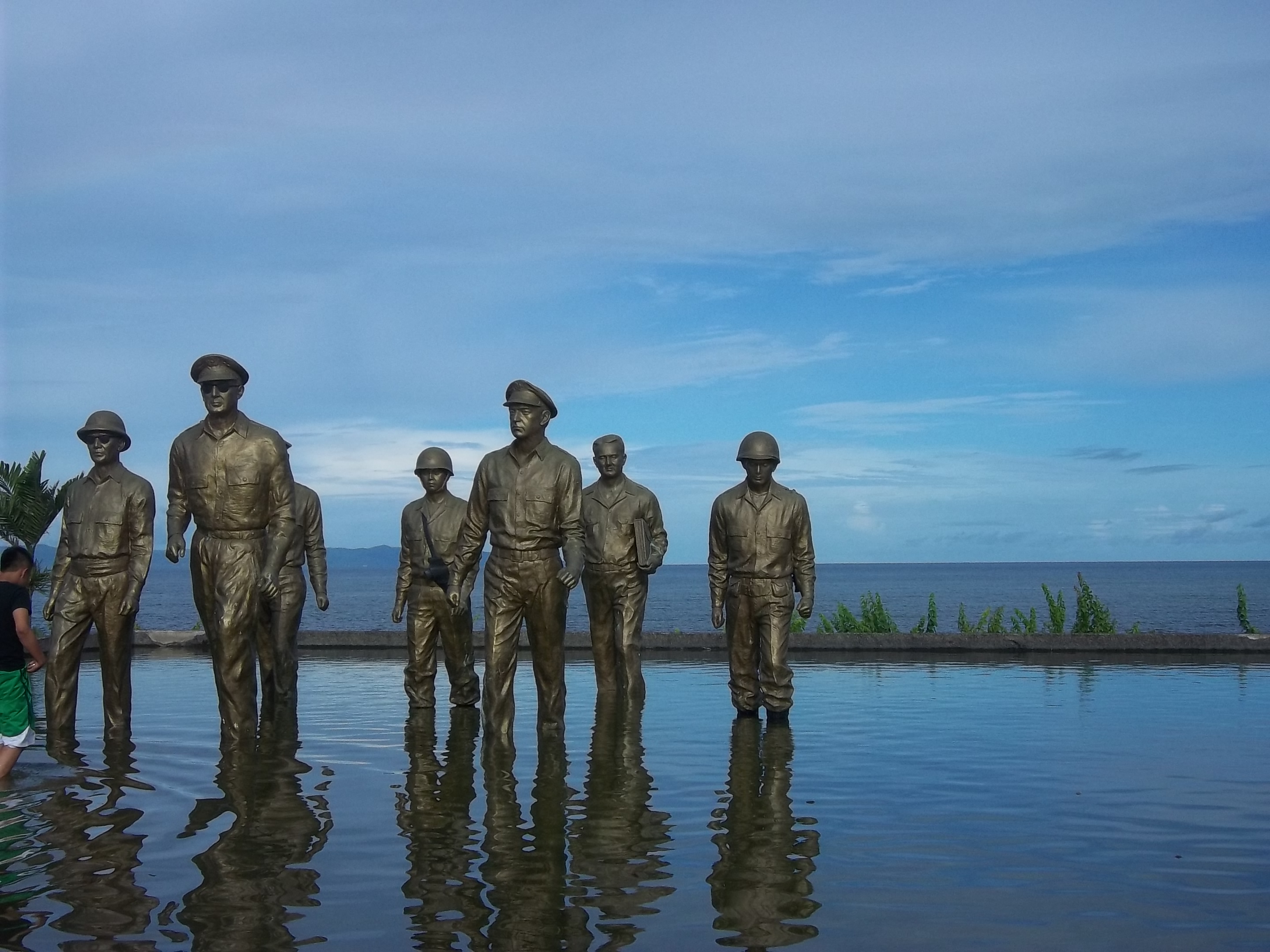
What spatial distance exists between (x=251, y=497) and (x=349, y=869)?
14.5 feet

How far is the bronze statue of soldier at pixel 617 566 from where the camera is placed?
13906 millimetres

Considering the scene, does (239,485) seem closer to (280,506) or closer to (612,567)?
(280,506)

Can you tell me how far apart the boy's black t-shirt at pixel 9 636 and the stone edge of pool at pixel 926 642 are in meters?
11.6

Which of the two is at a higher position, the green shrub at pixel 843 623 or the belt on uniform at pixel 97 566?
the belt on uniform at pixel 97 566

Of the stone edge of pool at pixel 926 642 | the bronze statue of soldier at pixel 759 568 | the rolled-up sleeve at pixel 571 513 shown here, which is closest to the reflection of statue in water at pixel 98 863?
the rolled-up sleeve at pixel 571 513

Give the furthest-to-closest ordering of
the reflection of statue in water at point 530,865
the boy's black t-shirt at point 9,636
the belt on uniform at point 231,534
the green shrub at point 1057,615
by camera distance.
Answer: the green shrub at point 1057,615
the belt on uniform at point 231,534
the boy's black t-shirt at point 9,636
the reflection of statue in water at point 530,865

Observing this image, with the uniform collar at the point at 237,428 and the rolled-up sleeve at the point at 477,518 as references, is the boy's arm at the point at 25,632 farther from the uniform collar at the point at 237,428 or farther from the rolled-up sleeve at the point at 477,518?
the rolled-up sleeve at the point at 477,518

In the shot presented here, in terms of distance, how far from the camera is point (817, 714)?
12.5 meters

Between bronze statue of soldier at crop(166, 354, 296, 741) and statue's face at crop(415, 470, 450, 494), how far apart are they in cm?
347

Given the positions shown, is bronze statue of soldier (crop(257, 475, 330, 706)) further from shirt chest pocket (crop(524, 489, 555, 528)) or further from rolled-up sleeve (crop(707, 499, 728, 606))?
rolled-up sleeve (crop(707, 499, 728, 606))

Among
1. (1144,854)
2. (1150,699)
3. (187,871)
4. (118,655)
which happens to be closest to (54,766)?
(118,655)

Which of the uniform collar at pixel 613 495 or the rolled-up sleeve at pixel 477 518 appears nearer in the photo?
the rolled-up sleeve at pixel 477 518

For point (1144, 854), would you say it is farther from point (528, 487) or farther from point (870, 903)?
point (528, 487)

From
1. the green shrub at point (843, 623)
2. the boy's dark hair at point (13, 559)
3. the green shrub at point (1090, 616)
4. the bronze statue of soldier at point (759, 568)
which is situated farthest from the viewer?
the green shrub at point (843, 623)
